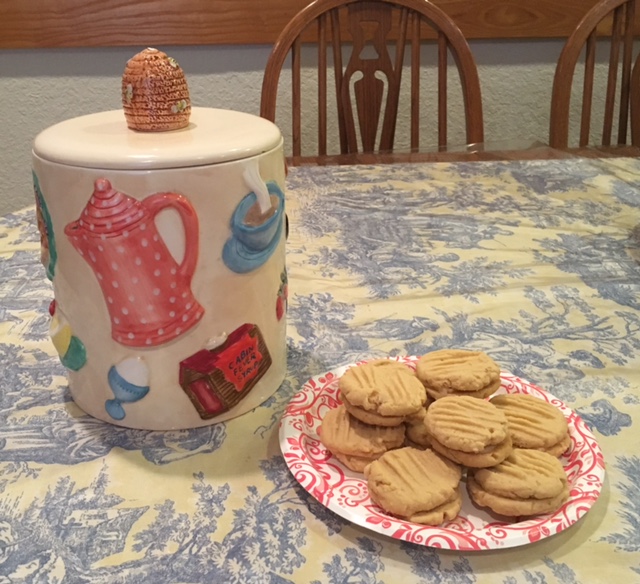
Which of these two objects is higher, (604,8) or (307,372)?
(604,8)

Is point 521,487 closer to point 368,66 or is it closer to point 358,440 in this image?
point 358,440

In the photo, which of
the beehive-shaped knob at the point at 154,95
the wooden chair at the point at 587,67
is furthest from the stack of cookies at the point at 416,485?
the wooden chair at the point at 587,67

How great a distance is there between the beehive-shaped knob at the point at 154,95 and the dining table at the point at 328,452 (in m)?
0.23

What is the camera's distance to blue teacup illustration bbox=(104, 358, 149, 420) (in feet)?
1.63

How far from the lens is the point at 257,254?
19.8 inches

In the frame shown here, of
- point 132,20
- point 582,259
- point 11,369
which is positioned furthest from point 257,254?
point 132,20

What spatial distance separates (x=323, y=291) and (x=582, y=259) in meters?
0.33

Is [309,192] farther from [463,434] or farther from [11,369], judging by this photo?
[463,434]

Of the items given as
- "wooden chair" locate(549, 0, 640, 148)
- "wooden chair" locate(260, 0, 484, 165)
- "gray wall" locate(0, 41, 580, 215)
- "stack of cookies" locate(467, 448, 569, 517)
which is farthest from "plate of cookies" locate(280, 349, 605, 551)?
"gray wall" locate(0, 41, 580, 215)

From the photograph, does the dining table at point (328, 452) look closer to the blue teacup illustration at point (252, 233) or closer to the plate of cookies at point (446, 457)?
the plate of cookies at point (446, 457)

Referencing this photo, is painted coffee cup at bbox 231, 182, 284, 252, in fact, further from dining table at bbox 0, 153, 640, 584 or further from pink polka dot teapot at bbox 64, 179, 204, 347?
dining table at bbox 0, 153, 640, 584

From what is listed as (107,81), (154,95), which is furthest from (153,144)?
(107,81)

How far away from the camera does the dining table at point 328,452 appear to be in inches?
16.0

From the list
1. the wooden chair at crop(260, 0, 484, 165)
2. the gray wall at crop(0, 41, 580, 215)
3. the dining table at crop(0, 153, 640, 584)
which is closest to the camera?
the dining table at crop(0, 153, 640, 584)
